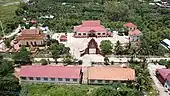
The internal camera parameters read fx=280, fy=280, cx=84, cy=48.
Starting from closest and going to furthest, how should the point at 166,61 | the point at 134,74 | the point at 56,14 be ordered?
the point at 134,74
the point at 166,61
the point at 56,14

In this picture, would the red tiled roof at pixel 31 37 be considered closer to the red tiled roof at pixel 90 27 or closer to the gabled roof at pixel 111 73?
the red tiled roof at pixel 90 27

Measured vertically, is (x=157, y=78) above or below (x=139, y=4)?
below

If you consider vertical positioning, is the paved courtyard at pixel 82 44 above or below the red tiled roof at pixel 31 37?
below

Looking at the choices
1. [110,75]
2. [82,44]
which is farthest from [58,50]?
[110,75]

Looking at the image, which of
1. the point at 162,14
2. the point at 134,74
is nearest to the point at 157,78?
the point at 134,74

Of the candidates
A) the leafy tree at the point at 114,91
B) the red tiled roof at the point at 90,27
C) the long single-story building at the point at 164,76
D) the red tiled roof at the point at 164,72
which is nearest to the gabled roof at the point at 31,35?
the red tiled roof at the point at 90,27

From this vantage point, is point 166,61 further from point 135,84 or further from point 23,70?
point 23,70

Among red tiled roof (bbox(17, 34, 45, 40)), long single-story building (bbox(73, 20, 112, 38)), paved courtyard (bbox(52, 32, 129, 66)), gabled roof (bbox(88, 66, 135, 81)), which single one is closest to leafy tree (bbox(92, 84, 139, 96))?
gabled roof (bbox(88, 66, 135, 81))
